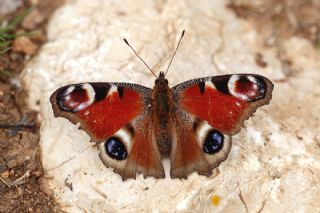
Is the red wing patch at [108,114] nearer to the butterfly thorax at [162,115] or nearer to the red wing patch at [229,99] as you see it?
the butterfly thorax at [162,115]

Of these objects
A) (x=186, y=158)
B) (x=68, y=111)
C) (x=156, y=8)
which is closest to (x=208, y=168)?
(x=186, y=158)

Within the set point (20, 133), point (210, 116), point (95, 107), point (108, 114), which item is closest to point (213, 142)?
point (210, 116)

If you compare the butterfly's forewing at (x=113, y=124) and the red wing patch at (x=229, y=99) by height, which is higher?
the red wing patch at (x=229, y=99)

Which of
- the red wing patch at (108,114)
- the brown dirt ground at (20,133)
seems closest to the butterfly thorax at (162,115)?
the red wing patch at (108,114)

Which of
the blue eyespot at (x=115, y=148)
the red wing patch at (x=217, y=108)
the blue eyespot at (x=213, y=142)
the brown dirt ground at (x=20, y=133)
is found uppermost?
the red wing patch at (x=217, y=108)

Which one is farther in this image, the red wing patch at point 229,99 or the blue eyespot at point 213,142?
the red wing patch at point 229,99

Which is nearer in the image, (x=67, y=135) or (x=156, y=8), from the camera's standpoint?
(x=67, y=135)

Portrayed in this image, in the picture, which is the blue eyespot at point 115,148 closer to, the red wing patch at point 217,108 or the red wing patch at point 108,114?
the red wing patch at point 108,114

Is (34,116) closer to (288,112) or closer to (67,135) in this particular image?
(67,135)
